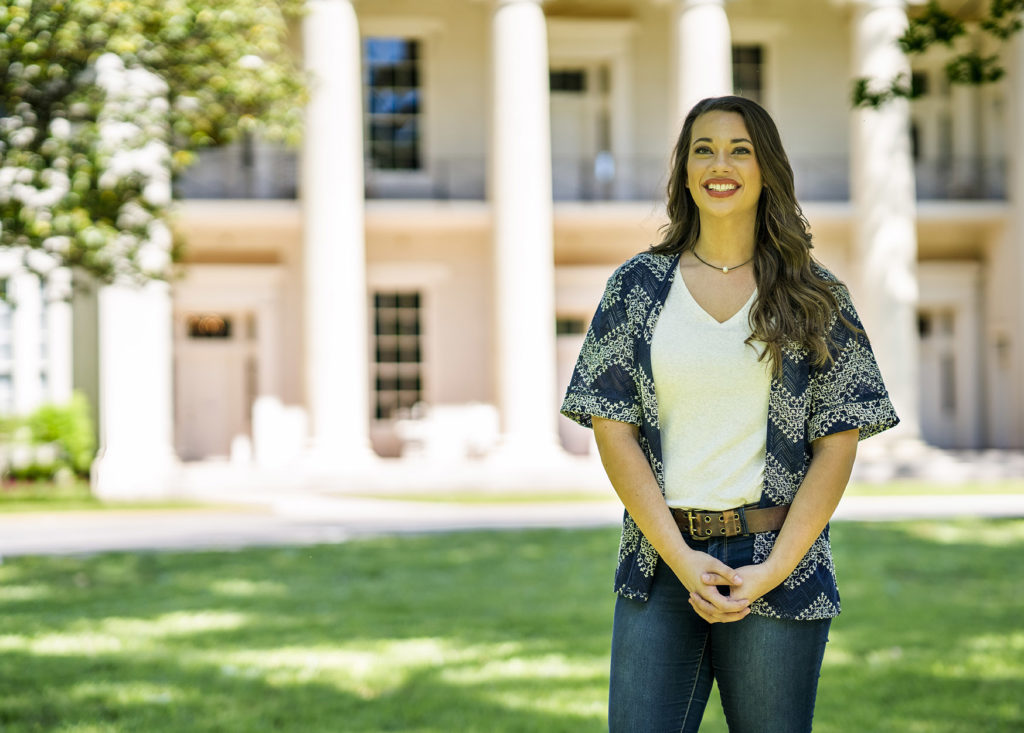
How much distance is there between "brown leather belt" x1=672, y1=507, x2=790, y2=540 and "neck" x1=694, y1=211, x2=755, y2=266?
1.89 ft

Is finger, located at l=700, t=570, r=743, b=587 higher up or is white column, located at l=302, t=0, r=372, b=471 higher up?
white column, located at l=302, t=0, r=372, b=471

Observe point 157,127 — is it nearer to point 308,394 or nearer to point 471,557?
point 471,557

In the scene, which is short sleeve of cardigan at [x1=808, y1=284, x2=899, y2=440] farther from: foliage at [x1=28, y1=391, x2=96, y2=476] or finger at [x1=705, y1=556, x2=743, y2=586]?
foliage at [x1=28, y1=391, x2=96, y2=476]

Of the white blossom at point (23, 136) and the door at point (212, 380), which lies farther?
the door at point (212, 380)

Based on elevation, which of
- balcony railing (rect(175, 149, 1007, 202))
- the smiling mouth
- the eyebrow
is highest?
balcony railing (rect(175, 149, 1007, 202))

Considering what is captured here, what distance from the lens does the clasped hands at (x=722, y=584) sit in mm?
2381

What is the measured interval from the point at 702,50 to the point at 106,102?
42.0ft

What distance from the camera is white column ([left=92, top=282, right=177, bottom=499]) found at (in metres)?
17.3

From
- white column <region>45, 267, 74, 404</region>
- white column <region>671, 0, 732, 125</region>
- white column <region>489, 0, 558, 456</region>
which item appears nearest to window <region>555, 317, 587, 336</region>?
white column <region>489, 0, 558, 456</region>

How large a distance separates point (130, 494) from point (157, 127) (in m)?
9.96

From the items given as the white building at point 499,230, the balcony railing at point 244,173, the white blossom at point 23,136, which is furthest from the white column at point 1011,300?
the white blossom at point 23,136

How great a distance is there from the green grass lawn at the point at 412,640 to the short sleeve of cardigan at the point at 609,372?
2.88 m

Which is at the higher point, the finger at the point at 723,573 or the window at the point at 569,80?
the window at the point at 569,80

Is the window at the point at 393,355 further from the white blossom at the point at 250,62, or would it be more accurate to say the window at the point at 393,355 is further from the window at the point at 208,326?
the white blossom at the point at 250,62
